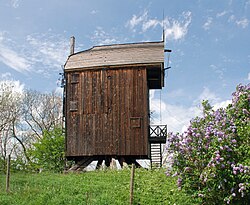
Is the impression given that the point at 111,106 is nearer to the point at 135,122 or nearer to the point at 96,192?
the point at 135,122

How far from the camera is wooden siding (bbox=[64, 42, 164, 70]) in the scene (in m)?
23.5

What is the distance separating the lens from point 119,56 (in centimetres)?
2422

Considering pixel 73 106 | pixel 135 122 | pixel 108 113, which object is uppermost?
pixel 73 106

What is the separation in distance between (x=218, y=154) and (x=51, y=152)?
74.4 feet

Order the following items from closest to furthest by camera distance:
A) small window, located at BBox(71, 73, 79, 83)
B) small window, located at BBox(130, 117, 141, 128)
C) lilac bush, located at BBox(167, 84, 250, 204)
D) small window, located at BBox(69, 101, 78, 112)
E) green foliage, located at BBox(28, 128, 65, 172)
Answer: lilac bush, located at BBox(167, 84, 250, 204) → small window, located at BBox(130, 117, 141, 128) → small window, located at BBox(69, 101, 78, 112) → small window, located at BBox(71, 73, 79, 83) → green foliage, located at BBox(28, 128, 65, 172)

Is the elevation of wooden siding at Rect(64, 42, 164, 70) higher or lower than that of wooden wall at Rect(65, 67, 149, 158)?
higher

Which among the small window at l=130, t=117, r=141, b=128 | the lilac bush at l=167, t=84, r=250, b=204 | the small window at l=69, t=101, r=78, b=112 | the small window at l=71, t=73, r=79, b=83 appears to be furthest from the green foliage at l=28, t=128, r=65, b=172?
the lilac bush at l=167, t=84, r=250, b=204

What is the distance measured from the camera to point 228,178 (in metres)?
9.67

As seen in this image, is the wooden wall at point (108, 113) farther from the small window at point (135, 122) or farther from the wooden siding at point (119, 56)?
the wooden siding at point (119, 56)

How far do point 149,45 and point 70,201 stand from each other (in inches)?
582

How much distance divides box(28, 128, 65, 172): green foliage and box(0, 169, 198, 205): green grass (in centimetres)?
1317

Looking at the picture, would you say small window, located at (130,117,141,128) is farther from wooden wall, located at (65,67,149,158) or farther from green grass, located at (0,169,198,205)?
green grass, located at (0,169,198,205)

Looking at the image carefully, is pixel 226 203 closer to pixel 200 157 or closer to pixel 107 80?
pixel 200 157

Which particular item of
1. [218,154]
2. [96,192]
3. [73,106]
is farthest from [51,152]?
[218,154]
